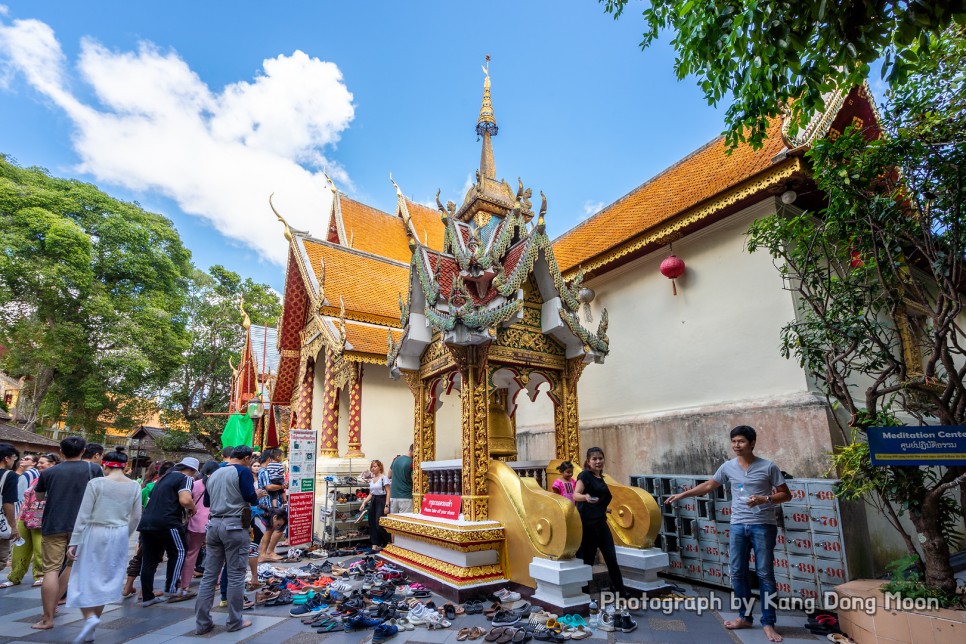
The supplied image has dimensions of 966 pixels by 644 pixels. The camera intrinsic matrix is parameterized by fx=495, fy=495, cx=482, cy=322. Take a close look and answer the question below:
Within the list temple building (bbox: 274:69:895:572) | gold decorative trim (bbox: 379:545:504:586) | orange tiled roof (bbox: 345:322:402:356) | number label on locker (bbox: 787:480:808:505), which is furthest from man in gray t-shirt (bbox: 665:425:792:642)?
orange tiled roof (bbox: 345:322:402:356)

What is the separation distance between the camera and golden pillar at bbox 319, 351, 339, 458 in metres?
9.66

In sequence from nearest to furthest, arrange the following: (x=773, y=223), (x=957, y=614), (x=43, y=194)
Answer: (x=957, y=614) → (x=773, y=223) → (x=43, y=194)

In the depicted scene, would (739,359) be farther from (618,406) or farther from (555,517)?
(555,517)

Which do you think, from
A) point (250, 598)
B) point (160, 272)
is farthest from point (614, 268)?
point (160, 272)

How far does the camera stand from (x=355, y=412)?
961 cm

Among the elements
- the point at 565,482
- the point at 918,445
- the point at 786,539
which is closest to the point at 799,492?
the point at 786,539

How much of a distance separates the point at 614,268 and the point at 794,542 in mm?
4418

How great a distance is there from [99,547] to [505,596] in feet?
11.4

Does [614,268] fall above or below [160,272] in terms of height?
below

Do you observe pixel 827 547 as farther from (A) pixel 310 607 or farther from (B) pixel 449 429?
(B) pixel 449 429

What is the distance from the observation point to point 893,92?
3902mm

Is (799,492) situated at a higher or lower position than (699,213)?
lower

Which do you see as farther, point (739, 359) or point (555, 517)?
point (739, 359)

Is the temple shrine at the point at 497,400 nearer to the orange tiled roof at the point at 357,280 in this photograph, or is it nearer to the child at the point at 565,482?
the child at the point at 565,482
